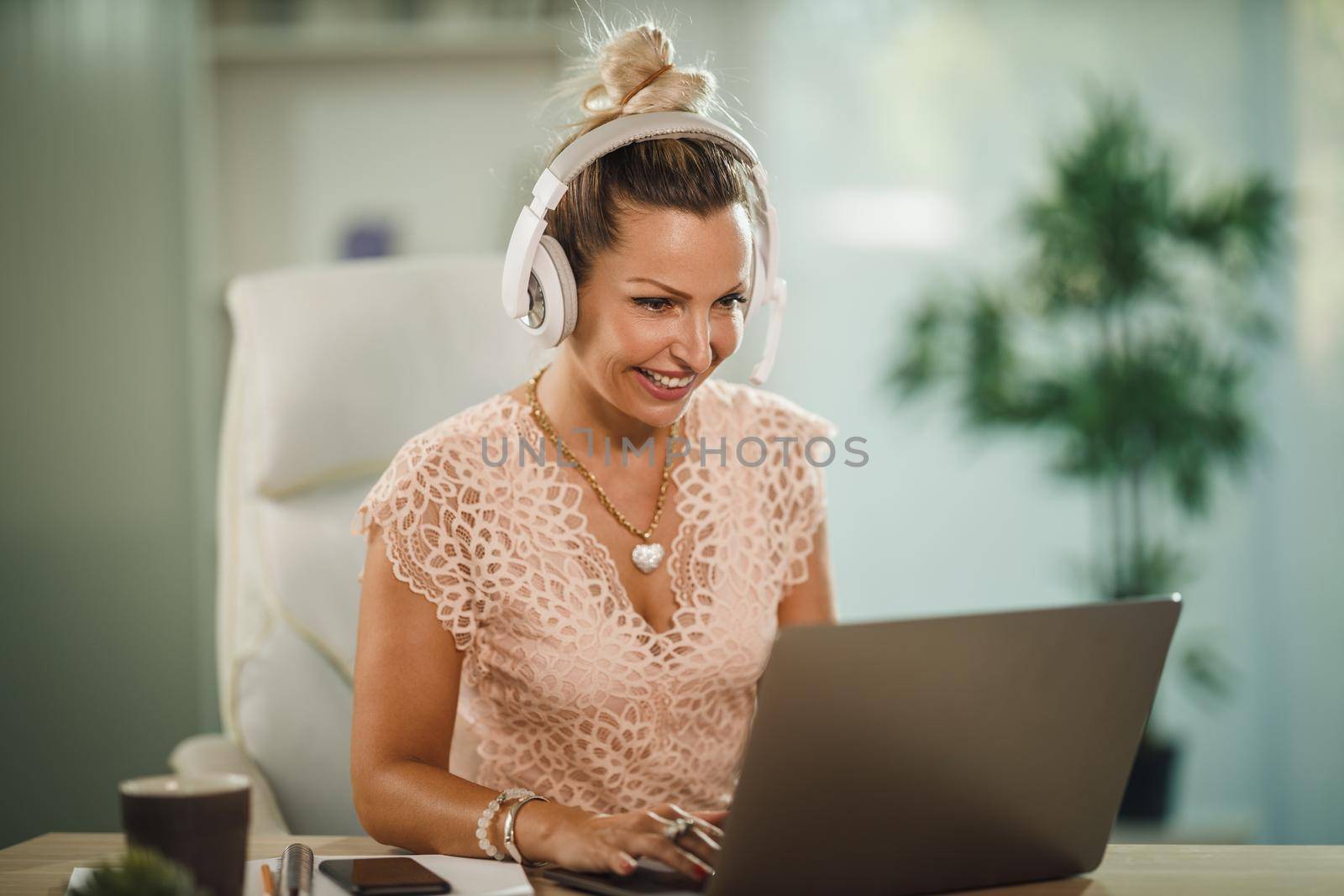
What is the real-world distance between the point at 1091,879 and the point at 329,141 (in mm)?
2801

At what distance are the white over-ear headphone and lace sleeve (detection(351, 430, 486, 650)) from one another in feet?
0.54

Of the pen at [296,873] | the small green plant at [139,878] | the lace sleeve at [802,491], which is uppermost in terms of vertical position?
the lace sleeve at [802,491]

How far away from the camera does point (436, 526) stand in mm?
1107

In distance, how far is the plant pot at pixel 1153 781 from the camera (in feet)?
8.30

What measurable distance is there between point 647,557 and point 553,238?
330 millimetres

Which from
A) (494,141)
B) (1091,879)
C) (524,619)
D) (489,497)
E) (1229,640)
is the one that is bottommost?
(1229,640)

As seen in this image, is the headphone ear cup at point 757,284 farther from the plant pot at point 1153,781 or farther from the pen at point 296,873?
the plant pot at point 1153,781

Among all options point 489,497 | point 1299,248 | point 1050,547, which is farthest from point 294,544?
point 1299,248

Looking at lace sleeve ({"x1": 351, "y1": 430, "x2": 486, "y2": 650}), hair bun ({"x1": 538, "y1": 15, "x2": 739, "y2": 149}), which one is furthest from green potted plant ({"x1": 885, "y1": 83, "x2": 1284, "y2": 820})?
lace sleeve ({"x1": 351, "y1": 430, "x2": 486, "y2": 650})

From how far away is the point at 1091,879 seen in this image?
775 millimetres

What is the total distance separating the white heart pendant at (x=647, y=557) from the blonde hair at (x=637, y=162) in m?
0.28

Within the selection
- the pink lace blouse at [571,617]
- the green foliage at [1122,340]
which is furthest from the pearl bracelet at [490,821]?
the green foliage at [1122,340]

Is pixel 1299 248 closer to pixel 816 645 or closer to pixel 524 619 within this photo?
pixel 524 619

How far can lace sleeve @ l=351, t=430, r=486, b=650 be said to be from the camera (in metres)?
1.08
